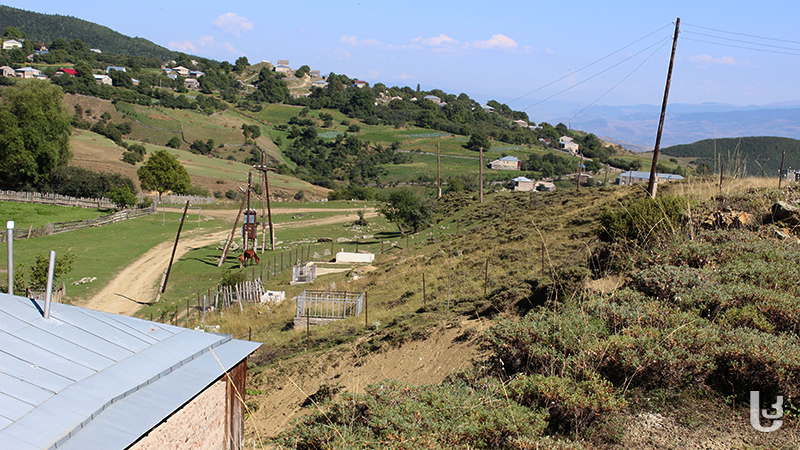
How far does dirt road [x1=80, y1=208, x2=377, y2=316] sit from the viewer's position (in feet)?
77.0

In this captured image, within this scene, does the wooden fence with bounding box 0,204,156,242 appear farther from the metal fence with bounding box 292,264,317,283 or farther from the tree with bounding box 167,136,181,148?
the tree with bounding box 167,136,181,148

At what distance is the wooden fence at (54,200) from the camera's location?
5294cm

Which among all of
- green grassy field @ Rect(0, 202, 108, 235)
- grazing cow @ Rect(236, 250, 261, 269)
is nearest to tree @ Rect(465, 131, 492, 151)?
green grassy field @ Rect(0, 202, 108, 235)

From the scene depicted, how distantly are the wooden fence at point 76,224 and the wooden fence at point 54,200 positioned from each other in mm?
5509

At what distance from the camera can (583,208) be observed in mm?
30562

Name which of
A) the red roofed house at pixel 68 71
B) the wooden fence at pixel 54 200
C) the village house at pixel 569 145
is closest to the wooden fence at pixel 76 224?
the wooden fence at pixel 54 200

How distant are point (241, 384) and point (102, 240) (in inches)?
1420

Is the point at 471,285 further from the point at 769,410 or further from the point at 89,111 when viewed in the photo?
the point at 89,111

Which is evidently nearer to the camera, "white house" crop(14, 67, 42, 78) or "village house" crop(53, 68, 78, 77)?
"white house" crop(14, 67, 42, 78)

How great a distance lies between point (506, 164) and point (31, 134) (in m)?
85.2

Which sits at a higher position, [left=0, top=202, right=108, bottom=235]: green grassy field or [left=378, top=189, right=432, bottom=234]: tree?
[left=378, top=189, right=432, bottom=234]: tree

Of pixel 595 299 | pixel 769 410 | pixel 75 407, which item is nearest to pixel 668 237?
pixel 595 299

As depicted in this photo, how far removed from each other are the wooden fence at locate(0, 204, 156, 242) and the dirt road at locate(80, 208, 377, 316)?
7906 mm

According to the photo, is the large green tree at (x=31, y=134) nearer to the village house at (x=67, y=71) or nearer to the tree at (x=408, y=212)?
the tree at (x=408, y=212)
